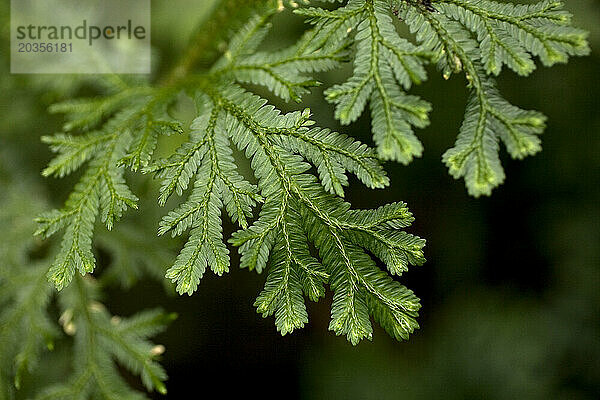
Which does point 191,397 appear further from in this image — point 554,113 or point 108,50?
point 554,113

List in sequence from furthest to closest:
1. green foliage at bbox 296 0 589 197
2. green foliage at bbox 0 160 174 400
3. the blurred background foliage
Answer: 1. the blurred background foliage
2. green foliage at bbox 0 160 174 400
3. green foliage at bbox 296 0 589 197

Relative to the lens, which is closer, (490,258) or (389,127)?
(389,127)

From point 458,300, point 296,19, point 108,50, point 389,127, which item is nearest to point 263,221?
point 389,127

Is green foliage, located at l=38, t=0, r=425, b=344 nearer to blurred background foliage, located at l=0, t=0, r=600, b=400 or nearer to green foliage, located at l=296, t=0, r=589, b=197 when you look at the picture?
green foliage, located at l=296, t=0, r=589, b=197

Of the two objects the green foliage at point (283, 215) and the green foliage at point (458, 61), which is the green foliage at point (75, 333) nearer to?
the green foliage at point (283, 215)

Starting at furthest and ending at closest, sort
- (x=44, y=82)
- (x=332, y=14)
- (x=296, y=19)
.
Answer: (x=296, y=19), (x=44, y=82), (x=332, y=14)

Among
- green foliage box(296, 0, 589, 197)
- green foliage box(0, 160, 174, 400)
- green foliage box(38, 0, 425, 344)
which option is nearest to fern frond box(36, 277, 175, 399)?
green foliage box(0, 160, 174, 400)
